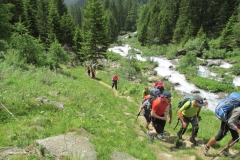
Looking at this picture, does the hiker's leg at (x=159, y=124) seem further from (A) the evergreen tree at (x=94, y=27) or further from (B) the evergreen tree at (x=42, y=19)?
(B) the evergreen tree at (x=42, y=19)

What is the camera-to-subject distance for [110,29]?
71812 millimetres

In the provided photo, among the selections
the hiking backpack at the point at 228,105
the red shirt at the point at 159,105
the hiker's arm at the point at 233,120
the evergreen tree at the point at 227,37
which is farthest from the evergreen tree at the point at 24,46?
the evergreen tree at the point at 227,37

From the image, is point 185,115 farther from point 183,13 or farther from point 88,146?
point 183,13

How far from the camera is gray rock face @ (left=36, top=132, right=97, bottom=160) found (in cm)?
449

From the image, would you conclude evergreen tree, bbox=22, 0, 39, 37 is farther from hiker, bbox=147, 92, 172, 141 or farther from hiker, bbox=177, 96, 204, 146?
hiker, bbox=177, 96, 204, 146

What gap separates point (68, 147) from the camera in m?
4.80

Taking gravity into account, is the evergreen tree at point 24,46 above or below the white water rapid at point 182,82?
above

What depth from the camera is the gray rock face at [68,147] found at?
449 centimetres

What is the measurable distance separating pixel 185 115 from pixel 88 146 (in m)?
3.80

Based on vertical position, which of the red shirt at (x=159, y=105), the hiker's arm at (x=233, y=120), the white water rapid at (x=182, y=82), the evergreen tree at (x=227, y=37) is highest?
the hiker's arm at (x=233, y=120)

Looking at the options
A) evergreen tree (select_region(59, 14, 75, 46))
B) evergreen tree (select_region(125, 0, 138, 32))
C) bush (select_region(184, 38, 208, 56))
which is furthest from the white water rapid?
evergreen tree (select_region(125, 0, 138, 32))

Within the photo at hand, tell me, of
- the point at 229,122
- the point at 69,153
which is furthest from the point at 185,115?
the point at 69,153

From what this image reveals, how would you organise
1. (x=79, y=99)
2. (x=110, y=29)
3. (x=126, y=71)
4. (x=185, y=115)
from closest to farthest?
(x=185, y=115), (x=79, y=99), (x=126, y=71), (x=110, y=29)

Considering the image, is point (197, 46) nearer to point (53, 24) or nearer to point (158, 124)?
point (53, 24)
